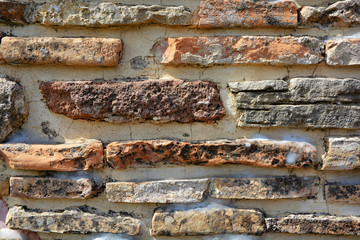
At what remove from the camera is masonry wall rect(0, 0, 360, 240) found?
963 mm

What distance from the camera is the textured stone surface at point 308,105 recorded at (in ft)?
3.14

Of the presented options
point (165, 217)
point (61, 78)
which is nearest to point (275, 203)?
point (165, 217)

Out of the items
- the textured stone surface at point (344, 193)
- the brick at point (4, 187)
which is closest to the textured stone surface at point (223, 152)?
the textured stone surface at point (344, 193)

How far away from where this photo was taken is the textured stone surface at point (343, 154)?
96 centimetres

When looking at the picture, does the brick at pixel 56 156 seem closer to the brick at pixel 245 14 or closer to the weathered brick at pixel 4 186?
the weathered brick at pixel 4 186

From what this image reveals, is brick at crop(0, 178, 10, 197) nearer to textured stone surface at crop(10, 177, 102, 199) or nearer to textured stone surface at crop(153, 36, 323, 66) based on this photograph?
textured stone surface at crop(10, 177, 102, 199)

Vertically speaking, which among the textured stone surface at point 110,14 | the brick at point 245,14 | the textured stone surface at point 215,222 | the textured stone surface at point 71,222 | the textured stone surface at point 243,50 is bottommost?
the textured stone surface at point 71,222

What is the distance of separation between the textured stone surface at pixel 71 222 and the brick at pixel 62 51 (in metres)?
0.50

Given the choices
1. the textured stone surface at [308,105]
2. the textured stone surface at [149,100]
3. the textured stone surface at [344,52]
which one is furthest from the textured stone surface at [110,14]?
the textured stone surface at [344,52]

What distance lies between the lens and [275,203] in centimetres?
100

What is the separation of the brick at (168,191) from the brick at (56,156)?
0.15 meters

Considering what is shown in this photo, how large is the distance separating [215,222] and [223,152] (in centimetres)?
23

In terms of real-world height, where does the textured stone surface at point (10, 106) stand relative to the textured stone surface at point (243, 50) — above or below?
below

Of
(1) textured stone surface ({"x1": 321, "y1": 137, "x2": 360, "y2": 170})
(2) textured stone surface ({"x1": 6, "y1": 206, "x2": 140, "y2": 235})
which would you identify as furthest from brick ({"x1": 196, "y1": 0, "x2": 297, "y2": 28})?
(2) textured stone surface ({"x1": 6, "y1": 206, "x2": 140, "y2": 235})
